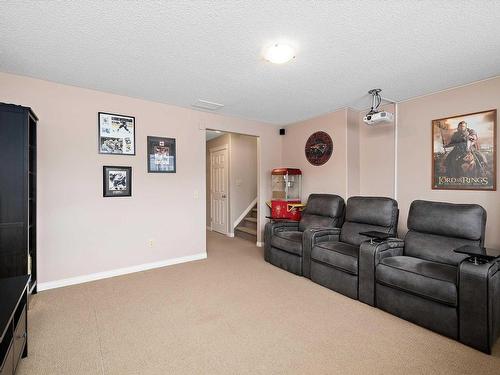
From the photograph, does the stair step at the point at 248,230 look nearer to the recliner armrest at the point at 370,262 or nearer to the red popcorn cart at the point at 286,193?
the red popcorn cart at the point at 286,193

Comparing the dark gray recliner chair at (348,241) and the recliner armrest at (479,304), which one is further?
the dark gray recliner chair at (348,241)

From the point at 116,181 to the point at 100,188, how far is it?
212 mm

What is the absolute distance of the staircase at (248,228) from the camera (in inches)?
229

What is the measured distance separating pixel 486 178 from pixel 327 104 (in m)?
2.14

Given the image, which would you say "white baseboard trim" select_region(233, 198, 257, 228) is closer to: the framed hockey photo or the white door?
the white door

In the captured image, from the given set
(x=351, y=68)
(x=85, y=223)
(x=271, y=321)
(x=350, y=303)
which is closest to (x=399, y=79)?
(x=351, y=68)

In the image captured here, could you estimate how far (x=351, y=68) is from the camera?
8.95ft

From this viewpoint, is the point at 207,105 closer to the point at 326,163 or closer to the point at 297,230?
the point at 326,163

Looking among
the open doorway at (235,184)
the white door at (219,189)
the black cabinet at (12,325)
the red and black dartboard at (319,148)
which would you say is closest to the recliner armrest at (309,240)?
the red and black dartboard at (319,148)

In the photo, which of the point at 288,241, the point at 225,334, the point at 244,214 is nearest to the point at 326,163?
the point at 288,241

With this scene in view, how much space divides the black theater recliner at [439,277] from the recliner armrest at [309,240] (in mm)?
745

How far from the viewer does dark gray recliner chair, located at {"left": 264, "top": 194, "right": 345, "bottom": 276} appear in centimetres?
366

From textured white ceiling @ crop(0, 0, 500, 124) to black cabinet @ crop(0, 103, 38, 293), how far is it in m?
0.60

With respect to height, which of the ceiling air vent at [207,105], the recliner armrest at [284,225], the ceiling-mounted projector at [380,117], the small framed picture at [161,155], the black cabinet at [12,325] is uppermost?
Result: the ceiling air vent at [207,105]
